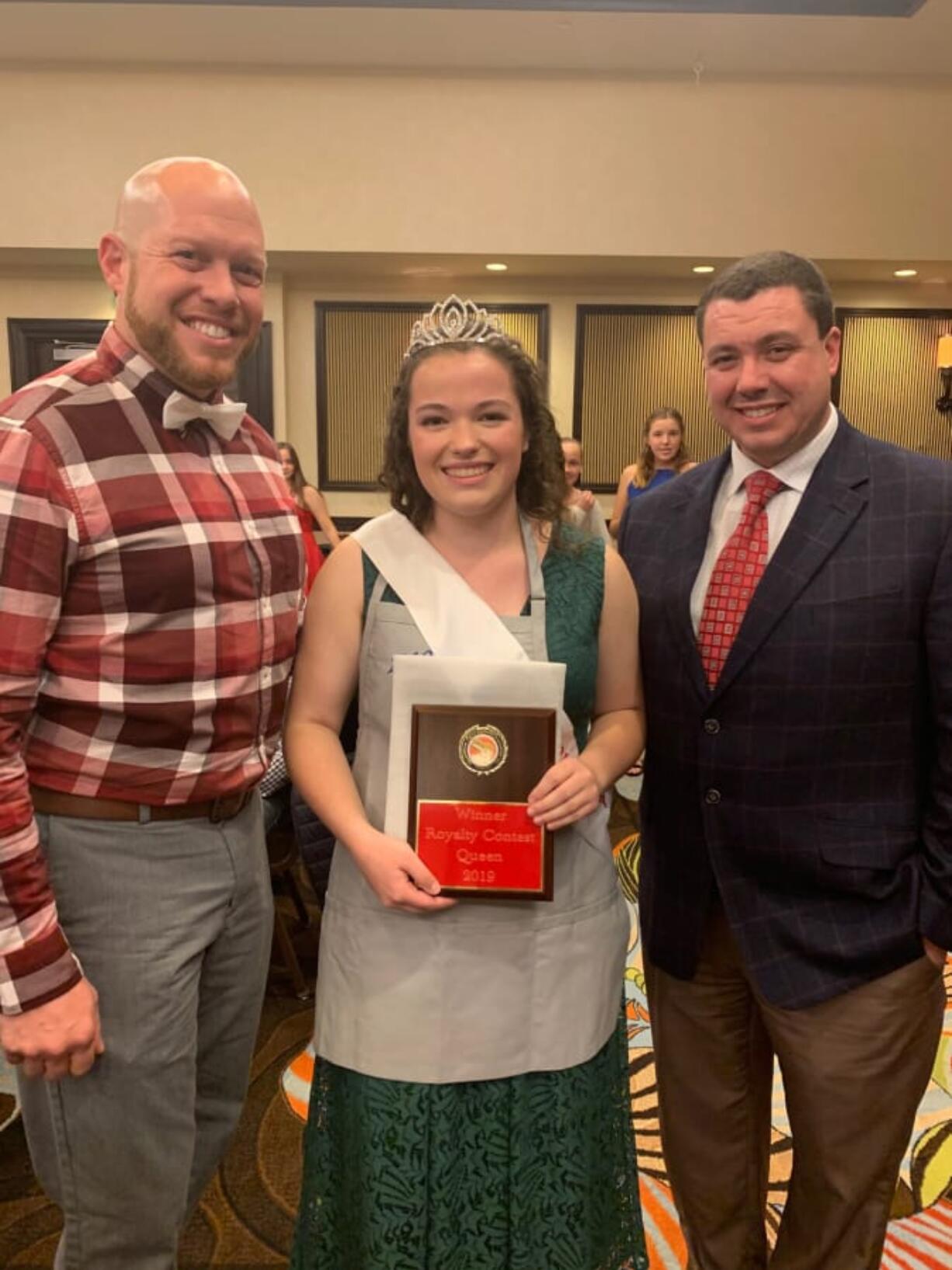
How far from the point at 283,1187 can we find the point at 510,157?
5355 mm

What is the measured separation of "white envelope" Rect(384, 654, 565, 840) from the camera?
1.28 meters

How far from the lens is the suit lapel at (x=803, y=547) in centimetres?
145

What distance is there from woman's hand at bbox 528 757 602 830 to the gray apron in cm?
10

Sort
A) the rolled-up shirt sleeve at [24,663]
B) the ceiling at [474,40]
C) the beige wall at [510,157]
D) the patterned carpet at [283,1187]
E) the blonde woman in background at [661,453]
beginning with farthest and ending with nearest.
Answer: the blonde woman in background at [661,453] → the beige wall at [510,157] → the ceiling at [474,40] → the patterned carpet at [283,1187] → the rolled-up shirt sleeve at [24,663]

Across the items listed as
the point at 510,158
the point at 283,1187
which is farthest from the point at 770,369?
the point at 510,158

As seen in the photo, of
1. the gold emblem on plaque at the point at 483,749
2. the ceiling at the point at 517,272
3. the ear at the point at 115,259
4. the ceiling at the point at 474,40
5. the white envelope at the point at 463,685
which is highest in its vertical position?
the ceiling at the point at 474,40

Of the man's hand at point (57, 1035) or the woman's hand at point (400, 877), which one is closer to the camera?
the man's hand at point (57, 1035)

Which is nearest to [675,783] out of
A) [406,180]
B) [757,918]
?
[757,918]

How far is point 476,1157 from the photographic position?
4.52 feet

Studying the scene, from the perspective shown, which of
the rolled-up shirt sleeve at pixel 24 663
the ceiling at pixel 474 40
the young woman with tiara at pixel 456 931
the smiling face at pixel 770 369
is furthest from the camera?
the ceiling at pixel 474 40

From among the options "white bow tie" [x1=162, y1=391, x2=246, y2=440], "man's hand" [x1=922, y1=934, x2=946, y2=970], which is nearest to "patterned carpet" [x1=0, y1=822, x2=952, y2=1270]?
"man's hand" [x1=922, y1=934, x2=946, y2=970]

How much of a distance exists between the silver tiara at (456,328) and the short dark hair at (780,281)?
336mm

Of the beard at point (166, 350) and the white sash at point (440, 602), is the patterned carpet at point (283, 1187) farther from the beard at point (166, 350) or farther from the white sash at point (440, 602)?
the beard at point (166, 350)

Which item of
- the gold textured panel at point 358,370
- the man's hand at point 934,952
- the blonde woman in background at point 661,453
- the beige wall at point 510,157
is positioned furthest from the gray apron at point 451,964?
the gold textured panel at point 358,370
